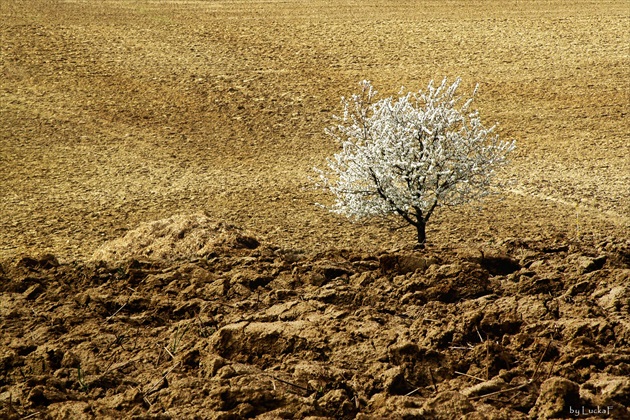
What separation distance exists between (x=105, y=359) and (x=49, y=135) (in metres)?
11.8

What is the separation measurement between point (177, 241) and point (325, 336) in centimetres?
448

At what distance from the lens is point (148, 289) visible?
9.17 metres

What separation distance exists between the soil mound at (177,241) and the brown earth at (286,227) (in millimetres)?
38

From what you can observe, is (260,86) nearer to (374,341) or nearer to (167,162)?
(167,162)

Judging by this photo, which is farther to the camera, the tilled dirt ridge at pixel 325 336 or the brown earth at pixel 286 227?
the brown earth at pixel 286 227

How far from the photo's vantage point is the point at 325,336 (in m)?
7.54

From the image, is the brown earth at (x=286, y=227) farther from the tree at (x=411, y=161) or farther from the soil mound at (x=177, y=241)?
the tree at (x=411, y=161)

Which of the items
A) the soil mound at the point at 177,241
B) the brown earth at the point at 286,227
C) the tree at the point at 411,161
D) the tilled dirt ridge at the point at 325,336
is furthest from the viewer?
the tree at the point at 411,161

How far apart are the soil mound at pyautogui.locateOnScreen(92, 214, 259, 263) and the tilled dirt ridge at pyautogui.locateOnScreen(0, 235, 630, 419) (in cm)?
98

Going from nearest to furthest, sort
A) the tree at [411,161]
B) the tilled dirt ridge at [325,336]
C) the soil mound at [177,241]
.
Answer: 1. the tilled dirt ridge at [325,336]
2. the soil mound at [177,241]
3. the tree at [411,161]

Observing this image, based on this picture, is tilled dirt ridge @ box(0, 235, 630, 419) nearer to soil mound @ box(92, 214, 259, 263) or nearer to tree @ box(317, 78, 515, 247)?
soil mound @ box(92, 214, 259, 263)

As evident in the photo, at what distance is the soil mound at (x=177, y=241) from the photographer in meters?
11.3

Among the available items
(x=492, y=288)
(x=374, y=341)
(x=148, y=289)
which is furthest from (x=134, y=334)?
(x=492, y=288)

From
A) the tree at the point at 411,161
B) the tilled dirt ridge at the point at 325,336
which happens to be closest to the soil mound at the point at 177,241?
the tilled dirt ridge at the point at 325,336
